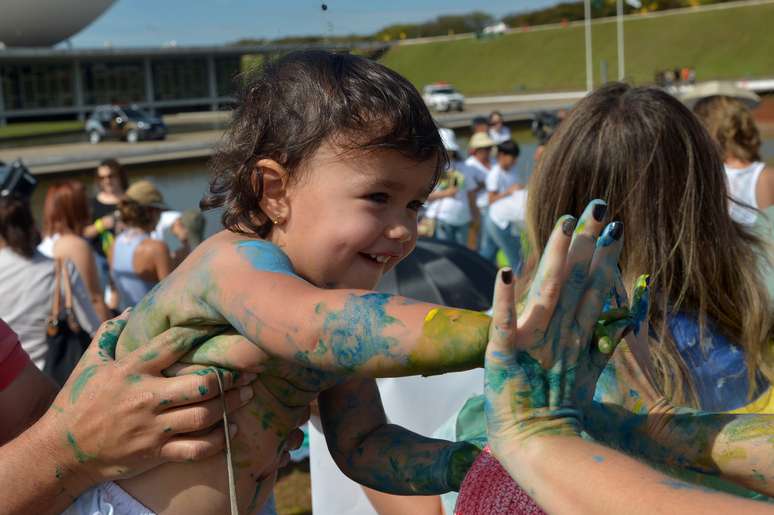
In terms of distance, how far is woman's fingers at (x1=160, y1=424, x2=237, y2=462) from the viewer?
1.75 metres

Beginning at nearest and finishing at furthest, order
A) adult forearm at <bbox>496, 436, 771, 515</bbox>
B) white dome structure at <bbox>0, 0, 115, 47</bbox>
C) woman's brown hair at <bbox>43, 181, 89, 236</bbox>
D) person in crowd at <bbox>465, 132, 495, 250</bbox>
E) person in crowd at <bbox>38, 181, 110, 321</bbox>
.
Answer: adult forearm at <bbox>496, 436, 771, 515</bbox> → person in crowd at <bbox>38, 181, 110, 321</bbox> → woman's brown hair at <bbox>43, 181, 89, 236</bbox> → person in crowd at <bbox>465, 132, 495, 250</bbox> → white dome structure at <bbox>0, 0, 115, 47</bbox>

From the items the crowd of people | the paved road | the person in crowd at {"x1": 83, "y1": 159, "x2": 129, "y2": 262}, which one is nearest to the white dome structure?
the paved road

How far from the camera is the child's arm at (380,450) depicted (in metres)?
1.80

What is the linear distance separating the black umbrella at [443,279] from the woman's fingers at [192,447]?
3.33 metres

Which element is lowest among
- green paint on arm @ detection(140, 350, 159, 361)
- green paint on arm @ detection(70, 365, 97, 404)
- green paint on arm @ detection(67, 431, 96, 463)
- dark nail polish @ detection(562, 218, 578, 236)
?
green paint on arm @ detection(67, 431, 96, 463)

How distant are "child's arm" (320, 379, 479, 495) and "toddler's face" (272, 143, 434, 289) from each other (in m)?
0.39

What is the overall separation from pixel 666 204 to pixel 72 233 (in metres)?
4.81

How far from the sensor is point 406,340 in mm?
1321

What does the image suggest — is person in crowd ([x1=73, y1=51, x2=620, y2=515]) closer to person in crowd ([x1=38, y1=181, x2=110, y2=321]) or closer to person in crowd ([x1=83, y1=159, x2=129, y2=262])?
person in crowd ([x1=38, y1=181, x2=110, y2=321])

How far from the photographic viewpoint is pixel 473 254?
5.86 metres

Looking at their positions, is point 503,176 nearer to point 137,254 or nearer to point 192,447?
point 137,254

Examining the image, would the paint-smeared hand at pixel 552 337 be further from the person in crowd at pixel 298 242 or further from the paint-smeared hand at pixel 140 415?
the paint-smeared hand at pixel 140 415

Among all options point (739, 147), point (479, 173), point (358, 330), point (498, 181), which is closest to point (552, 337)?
point (358, 330)

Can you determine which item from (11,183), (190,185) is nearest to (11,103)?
(190,185)
